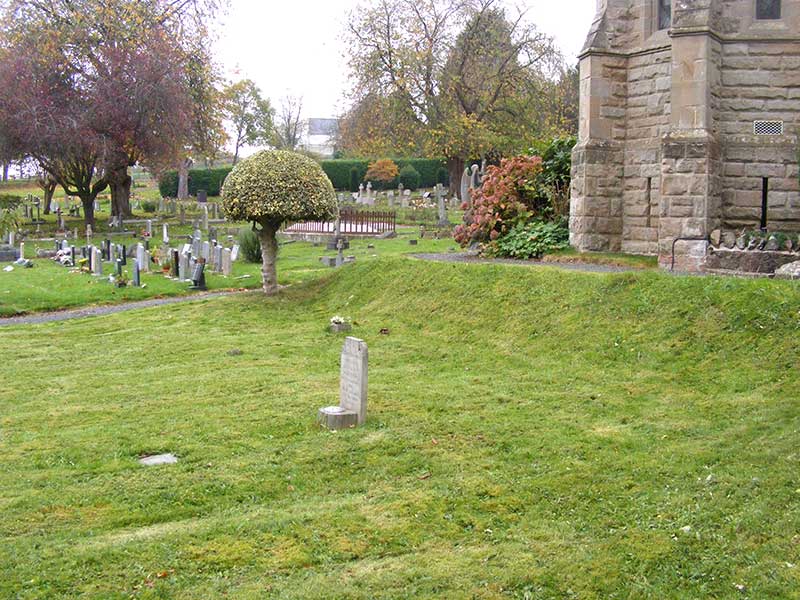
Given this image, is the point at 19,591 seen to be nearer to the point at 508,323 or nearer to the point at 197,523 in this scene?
the point at 197,523

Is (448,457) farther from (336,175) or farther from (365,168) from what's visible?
(336,175)

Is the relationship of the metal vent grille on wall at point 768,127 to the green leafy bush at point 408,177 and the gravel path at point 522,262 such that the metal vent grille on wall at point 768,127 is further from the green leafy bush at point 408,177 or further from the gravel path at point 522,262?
the green leafy bush at point 408,177

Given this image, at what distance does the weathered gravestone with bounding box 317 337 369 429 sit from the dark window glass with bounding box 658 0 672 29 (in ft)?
34.6

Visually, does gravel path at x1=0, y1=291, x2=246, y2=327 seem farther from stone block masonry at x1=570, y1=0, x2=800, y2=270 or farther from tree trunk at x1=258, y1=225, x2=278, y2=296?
stone block masonry at x1=570, y1=0, x2=800, y2=270

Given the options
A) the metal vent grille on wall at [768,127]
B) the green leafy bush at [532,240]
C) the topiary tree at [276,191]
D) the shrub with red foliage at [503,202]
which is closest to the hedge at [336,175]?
the shrub with red foliage at [503,202]

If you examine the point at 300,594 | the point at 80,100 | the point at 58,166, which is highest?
the point at 80,100

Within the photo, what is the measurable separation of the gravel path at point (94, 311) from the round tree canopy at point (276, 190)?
262 cm

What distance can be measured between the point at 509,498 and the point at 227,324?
34.3 ft

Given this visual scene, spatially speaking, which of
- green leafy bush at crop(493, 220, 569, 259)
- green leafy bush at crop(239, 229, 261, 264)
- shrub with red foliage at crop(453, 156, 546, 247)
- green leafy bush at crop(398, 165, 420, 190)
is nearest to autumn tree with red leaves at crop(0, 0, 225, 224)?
green leafy bush at crop(239, 229, 261, 264)

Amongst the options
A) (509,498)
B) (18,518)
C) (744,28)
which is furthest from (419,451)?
(744,28)

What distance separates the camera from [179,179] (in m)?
64.6

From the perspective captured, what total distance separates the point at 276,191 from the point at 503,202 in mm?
5163

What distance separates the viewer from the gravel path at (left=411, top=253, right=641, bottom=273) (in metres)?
15.4

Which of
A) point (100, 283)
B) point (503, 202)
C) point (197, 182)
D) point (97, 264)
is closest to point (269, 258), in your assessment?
point (503, 202)
